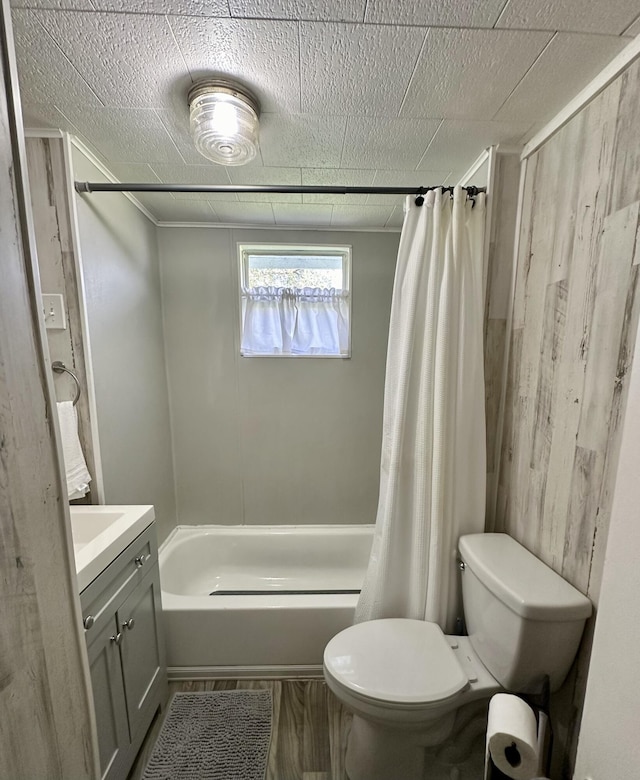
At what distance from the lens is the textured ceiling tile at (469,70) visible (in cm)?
81

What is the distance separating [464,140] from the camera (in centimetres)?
121

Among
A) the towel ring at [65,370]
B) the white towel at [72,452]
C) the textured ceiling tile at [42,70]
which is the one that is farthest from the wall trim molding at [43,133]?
the white towel at [72,452]

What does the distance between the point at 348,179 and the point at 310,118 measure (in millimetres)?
435

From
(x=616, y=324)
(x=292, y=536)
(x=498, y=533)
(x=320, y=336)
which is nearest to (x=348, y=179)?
(x=320, y=336)

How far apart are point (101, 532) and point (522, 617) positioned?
1.40 metres

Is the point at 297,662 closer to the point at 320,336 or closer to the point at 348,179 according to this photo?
the point at 320,336

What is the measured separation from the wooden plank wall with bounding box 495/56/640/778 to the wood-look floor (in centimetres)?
76

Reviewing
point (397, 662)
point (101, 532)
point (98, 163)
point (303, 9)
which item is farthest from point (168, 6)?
point (397, 662)

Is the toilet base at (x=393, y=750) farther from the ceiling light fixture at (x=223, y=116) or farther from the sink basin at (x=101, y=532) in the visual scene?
the ceiling light fixture at (x=223, y=116)

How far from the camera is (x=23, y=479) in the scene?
0.56 m

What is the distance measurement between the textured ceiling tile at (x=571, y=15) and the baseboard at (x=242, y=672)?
2319mm

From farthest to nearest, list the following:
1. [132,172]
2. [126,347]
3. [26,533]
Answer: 1. [126,347]
2. [132,172]
3. [26,533]

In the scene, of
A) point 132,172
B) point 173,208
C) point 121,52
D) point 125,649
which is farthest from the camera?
point 173,208

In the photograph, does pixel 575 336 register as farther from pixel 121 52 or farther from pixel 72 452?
pixel 72 452
